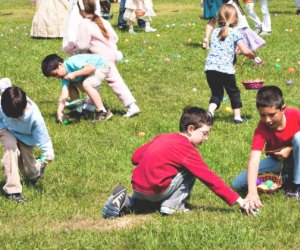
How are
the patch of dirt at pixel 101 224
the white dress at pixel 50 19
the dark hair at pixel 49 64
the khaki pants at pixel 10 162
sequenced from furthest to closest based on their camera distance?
the white dress at pixel 50 19 → the dark hair at pixel 49 64 → the khaki pants at pixel 10 162 → the patch of dirt at pixel 101 224

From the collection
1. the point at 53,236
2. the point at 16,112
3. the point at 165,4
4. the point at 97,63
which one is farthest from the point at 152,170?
the point at 165,4

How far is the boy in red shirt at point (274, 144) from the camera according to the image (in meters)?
5.35

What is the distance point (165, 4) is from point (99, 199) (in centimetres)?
2148

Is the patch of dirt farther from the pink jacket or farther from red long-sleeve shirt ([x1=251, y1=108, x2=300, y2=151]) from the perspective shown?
the pink jacket

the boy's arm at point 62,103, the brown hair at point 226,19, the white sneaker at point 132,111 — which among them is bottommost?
the white sneaker at point 132,111

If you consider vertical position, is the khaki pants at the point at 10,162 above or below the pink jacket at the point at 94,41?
below

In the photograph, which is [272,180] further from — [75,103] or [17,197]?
[75,103]

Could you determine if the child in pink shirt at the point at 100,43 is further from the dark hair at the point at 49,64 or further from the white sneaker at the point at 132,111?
the dark hair at the point at 49,64

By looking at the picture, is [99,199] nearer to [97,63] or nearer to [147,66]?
[97,63]

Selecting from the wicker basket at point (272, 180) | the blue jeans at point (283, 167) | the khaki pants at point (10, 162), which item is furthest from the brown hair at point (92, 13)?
the wicker basket at point (272, 180)

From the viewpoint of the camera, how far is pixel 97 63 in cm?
877

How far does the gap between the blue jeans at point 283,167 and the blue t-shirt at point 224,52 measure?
2410mm

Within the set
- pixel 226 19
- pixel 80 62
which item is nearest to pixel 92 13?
pixel 80 62

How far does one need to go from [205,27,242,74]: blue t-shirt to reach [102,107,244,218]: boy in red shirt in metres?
3.04
